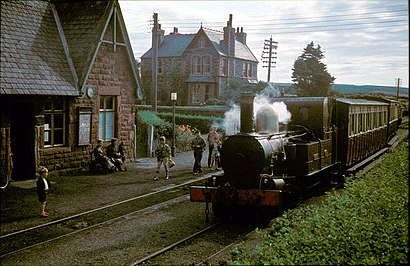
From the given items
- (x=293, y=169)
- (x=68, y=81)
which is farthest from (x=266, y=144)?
(x=68, y=81)

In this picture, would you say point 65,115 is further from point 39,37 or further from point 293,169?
point 293,169

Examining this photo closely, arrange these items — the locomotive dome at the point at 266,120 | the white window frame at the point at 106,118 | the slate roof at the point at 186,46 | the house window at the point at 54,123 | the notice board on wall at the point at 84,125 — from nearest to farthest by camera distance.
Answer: the locomotive dome at the point at 266,120
the house window at the point at 54,123
the notice board on wall at the point at 84,125
the white window frame at the point at 106,118
the slate roof at the point at 186,46

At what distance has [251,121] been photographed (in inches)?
387

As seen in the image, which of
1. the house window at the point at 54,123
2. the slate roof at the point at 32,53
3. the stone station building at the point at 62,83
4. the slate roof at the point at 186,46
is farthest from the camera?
the slate roof at the point at 186,46

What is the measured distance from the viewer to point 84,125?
16188 millimetres

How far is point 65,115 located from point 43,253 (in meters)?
8.53

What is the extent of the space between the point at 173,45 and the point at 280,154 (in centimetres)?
4153

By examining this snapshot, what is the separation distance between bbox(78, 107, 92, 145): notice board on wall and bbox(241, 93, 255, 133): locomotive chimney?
817 centimetres

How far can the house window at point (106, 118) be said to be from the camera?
1739 centimetres

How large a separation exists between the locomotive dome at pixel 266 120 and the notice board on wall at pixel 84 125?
7853mm

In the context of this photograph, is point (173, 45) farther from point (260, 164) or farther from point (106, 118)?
point (260, 164)

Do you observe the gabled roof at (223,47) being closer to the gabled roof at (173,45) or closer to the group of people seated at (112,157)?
the gabled roof at (173,45)

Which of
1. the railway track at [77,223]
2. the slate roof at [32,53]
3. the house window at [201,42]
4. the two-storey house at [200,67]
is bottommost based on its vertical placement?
the railway track at [77,223]

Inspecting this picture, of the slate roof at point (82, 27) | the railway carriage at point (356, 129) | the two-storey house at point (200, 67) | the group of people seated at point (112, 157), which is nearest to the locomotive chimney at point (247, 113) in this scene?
the railway carriage at point (356, 129)
